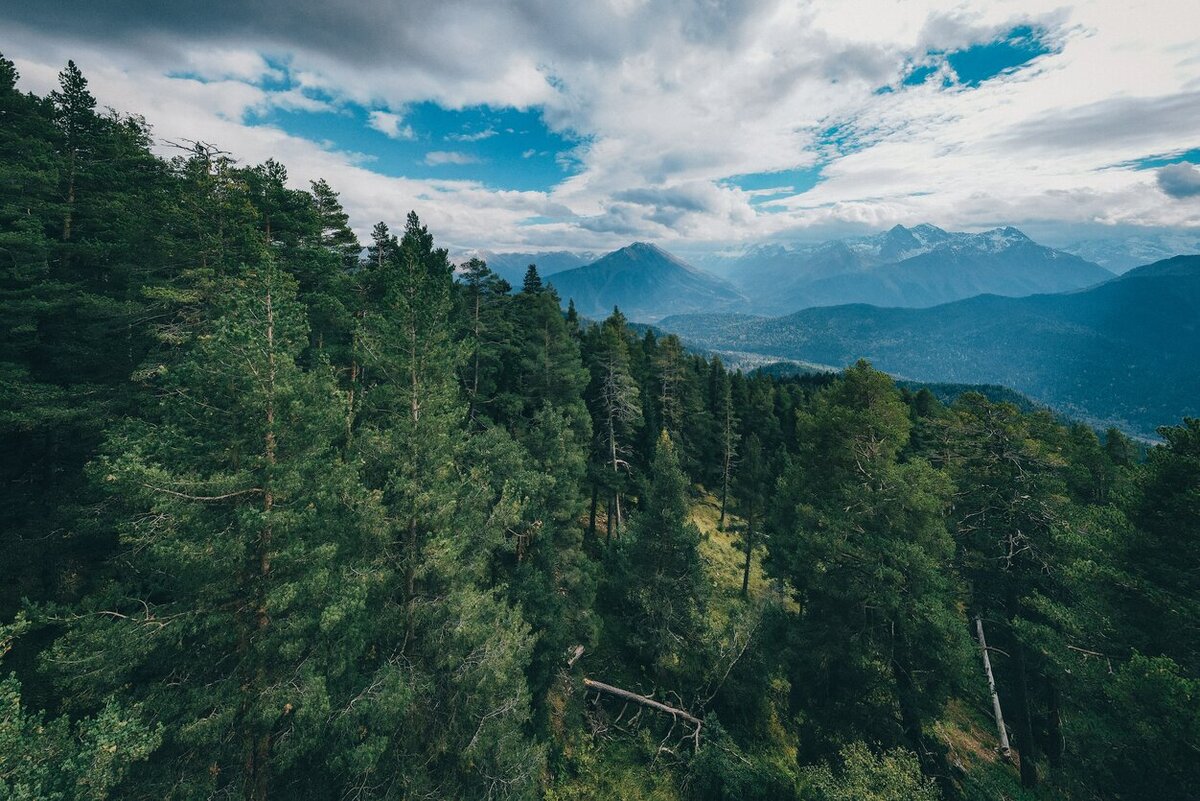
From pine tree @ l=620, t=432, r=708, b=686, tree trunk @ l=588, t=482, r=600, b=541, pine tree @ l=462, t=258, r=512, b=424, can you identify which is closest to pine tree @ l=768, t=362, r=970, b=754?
pine tree @ l=620, t=432, r=708, b=686

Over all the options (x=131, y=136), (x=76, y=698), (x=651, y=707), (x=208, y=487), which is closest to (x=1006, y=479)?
(x=651, y=707)

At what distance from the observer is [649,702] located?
20.0m

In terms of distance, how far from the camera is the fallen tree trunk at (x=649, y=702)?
1897 cm

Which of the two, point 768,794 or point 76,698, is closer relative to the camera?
point 76,698

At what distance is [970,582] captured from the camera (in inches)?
760

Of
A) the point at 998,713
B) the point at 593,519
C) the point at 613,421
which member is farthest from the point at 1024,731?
the point at 613,421

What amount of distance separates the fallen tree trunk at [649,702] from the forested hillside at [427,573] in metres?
0.27

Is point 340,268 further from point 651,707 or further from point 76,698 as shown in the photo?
point 651,707

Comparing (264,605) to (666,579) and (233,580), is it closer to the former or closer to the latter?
(233,580)

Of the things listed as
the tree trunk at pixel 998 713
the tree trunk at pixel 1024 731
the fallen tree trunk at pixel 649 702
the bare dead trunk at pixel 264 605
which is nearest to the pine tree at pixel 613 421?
the fallen tree trunk at pixel 649 702

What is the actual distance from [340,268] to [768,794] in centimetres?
3523

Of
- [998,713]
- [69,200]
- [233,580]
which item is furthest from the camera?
[998,713]

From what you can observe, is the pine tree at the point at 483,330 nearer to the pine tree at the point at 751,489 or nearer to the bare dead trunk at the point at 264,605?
the bare dead trunk at the point at 264,605

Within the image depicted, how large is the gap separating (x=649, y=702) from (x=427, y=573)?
13.2 m
